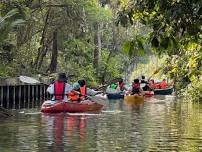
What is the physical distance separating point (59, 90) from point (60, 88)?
18cm

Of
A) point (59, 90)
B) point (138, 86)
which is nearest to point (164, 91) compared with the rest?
point (138, 86)

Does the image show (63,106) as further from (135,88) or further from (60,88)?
(135,88)

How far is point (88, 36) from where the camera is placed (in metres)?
56.1

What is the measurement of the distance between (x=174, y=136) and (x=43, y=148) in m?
4.60

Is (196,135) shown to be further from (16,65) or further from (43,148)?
(16,65)

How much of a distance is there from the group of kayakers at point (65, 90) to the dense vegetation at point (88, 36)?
13.8 feet

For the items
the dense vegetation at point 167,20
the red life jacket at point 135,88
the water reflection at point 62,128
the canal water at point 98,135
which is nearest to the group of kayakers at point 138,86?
the red life jacket at point 135,88

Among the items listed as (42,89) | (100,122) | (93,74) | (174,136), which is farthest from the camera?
(93,74)

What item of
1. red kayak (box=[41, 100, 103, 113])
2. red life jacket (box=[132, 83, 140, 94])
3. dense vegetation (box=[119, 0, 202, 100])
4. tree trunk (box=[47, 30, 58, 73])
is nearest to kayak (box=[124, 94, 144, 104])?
red life jacket (box=[132, 83, 140, 94])

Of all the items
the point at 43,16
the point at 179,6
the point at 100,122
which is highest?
the point at 43,16

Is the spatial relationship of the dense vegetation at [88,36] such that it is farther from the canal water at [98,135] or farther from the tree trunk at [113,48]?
the canal water at [98,135]

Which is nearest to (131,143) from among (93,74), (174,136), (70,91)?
(174,136)

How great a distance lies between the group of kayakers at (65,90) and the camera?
2431 centimetres

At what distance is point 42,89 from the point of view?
4438cm
